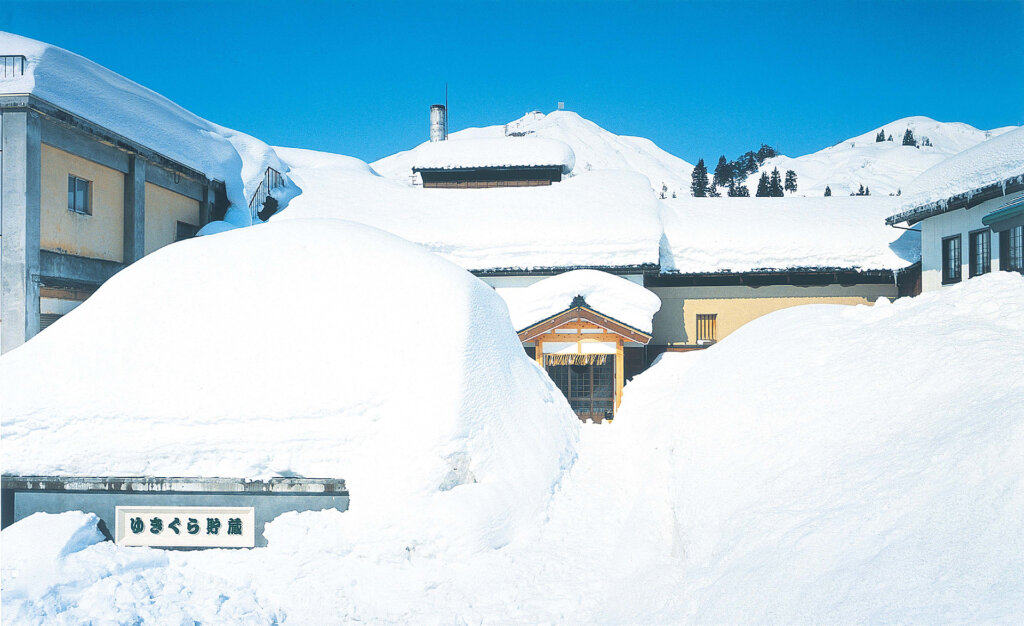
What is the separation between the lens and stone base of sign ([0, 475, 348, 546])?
5.36 m

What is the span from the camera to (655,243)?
16.0m

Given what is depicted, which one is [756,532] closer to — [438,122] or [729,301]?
[729,301]

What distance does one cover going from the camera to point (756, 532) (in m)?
4.02

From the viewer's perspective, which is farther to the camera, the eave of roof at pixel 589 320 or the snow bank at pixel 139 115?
the eave of roof at pixel 589 320

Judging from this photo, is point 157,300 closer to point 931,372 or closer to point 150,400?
point 150,400

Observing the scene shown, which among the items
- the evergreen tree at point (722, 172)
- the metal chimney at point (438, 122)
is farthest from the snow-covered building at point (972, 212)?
the evergreen tree at point (722, 172)

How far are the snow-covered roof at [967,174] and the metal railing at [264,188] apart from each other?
66.7 feet

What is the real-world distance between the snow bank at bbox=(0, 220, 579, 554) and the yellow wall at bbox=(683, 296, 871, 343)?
11.0m

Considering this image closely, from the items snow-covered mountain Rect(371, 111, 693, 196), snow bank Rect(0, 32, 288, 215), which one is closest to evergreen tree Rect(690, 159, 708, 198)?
snow-covered mountain Rect(371, 111, 693, 196)

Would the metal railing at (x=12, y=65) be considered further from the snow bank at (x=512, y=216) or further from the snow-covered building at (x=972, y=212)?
the snow-covered building at (x=972, y=212)

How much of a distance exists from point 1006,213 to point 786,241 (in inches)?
230

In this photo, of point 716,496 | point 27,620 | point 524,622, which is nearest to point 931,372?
point 716,496

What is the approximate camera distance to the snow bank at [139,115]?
10.9 meters

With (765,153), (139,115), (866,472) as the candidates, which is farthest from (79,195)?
(765,153)
